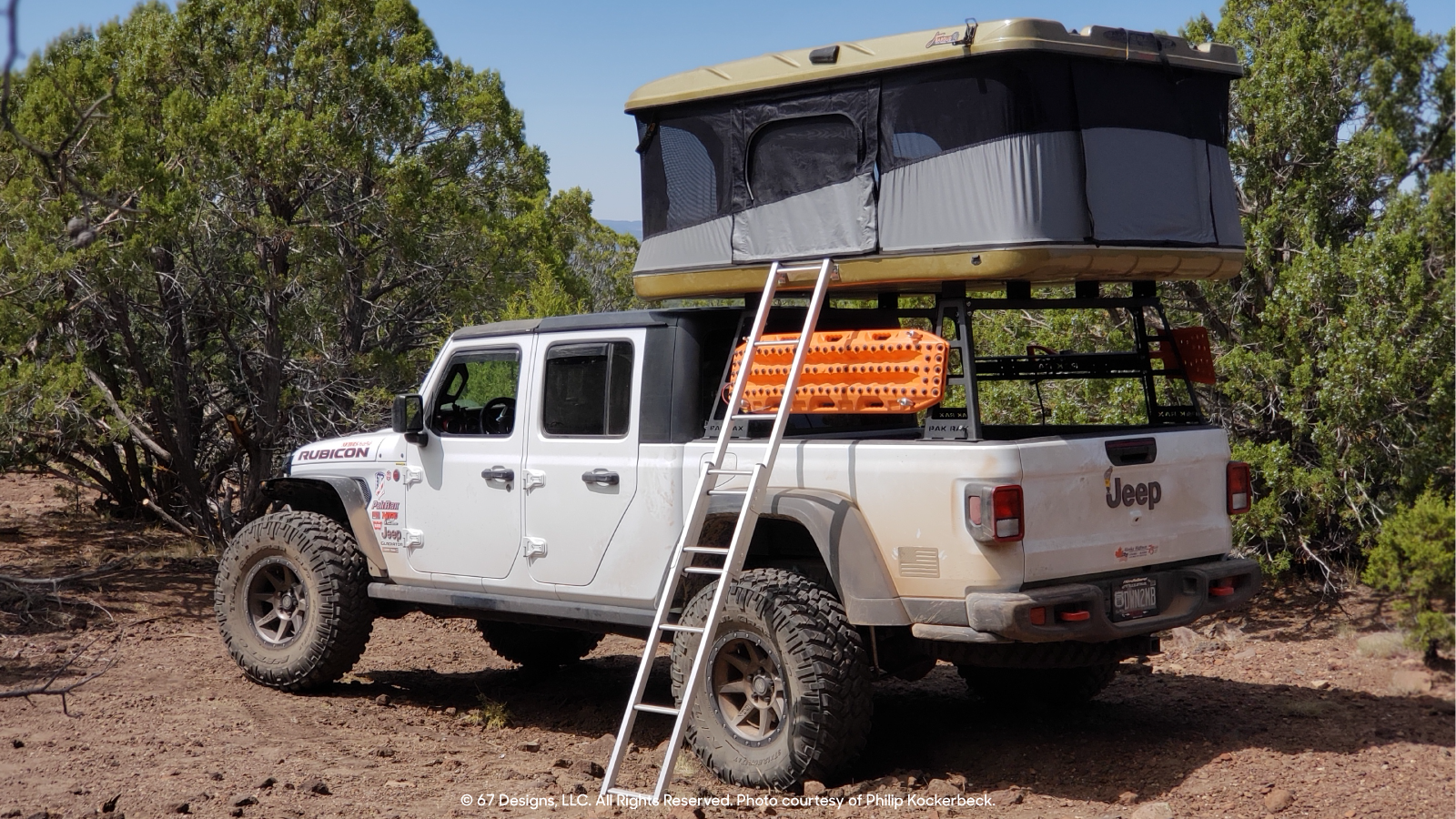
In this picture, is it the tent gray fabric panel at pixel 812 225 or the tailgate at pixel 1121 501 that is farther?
the tent gray fabric panel at pixel 812 225

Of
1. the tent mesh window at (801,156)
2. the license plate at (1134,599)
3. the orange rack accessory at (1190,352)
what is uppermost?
the tent mesh window at (801,156)

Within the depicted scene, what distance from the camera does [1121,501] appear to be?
5.33m

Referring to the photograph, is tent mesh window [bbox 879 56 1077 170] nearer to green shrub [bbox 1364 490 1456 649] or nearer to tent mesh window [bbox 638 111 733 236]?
tent mesh window [bbox 638 111 733 236]

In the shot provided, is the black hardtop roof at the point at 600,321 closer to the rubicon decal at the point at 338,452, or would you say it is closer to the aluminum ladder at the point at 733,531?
the aluminum ladder at the point at 733,531

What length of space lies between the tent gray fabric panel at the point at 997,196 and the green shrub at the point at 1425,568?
165cm

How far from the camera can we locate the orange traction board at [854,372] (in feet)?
17.0

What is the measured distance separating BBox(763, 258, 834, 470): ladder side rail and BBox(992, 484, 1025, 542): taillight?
0.95 meters

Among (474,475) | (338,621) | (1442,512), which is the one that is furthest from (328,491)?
(1442,512)

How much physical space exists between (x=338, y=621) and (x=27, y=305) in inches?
147

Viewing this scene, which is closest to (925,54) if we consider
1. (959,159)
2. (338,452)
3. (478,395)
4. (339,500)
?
(959,159)

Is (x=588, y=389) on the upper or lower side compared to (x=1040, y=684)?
upper

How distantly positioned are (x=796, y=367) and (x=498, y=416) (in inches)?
80.5

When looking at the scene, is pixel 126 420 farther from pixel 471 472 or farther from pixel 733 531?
pixel 733 531

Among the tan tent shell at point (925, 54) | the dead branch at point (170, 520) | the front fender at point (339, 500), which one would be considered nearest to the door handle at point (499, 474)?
the front fender at point (339, 500)
